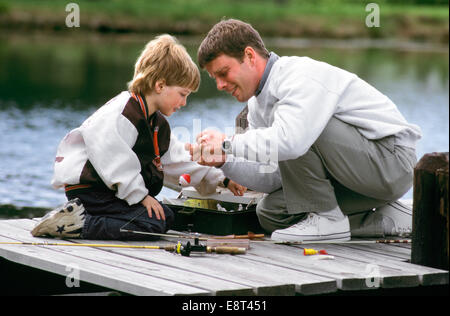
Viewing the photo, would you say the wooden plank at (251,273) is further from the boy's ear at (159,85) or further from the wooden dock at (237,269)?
the boy's ear at (159,85)

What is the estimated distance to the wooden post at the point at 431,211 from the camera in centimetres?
376

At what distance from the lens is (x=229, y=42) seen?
4.13m

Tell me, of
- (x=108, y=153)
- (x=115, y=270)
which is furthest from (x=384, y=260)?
(x=108, y=153)

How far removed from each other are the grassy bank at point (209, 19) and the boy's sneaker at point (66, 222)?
25513 millimetres

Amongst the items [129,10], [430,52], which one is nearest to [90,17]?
[129,10]

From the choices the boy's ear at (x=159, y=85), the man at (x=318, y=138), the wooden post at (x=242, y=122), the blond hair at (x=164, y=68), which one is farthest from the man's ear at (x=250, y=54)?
the wooden post at (x=242, y=122)

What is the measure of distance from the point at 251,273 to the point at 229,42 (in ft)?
3.83

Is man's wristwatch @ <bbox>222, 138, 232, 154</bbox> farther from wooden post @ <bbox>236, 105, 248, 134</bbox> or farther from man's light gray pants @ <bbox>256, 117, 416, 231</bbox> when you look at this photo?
wooden post @ <bbox>236, 105, 248, 134</bbox>

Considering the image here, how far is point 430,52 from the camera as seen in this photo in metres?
28.9

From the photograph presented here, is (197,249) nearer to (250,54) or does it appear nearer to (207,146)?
(207,146)

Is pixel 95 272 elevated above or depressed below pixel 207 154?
below
